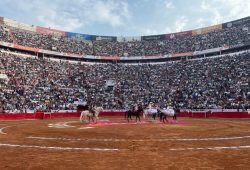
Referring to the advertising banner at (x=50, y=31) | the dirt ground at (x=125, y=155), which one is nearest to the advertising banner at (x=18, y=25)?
the advertising banner at (x=50, y=31)

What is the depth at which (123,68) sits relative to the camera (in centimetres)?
8869

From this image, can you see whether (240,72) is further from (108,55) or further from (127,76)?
(108,55)

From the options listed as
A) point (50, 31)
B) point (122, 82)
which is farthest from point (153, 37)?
point (50, 31)

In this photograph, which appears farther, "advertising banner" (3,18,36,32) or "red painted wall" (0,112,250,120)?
"advertising banner" (3,18,36,32)

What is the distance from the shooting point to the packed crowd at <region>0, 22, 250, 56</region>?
79250 mm

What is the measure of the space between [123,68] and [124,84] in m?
11.5

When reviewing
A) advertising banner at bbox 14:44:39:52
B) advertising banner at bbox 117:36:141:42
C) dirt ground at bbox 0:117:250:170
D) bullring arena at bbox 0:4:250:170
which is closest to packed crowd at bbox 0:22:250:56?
bullring arena at bbox 0:4:250:170

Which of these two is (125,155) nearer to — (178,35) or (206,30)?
(206,30)

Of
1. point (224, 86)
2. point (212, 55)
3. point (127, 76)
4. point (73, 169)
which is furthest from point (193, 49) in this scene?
point (73, 169)

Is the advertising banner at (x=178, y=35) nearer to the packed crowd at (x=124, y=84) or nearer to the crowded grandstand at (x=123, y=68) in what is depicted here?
the crowded grandstand at (x=123, y=68)

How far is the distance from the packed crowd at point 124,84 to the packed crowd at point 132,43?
519 cm

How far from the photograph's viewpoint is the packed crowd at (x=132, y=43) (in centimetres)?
7925

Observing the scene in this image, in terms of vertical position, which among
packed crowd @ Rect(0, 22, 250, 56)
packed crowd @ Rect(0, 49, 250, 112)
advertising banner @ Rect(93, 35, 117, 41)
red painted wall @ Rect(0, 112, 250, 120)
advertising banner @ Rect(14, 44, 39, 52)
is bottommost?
red painted wall @ Rect(0, 112, 250, 120)

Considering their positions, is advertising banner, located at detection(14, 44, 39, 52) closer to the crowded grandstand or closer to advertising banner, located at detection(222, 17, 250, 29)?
the crowded grandstand
